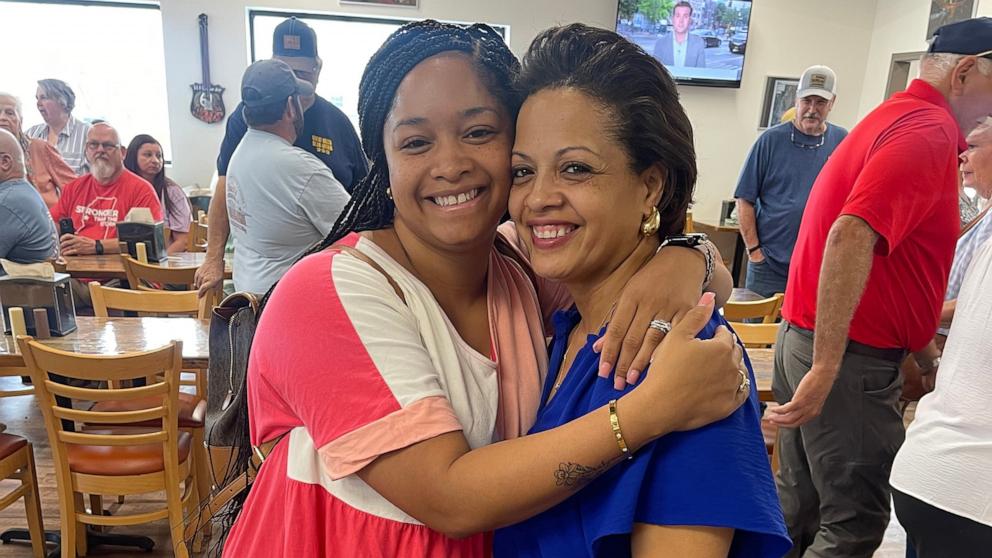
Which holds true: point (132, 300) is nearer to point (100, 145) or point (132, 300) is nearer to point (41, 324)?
point (41, 324)

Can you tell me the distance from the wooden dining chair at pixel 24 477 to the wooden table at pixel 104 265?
1386 millimetres

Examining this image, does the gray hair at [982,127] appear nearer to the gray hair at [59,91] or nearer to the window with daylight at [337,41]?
the window with daylight at [337,41]

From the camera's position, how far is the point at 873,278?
6.02 feet

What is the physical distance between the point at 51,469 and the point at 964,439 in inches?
147

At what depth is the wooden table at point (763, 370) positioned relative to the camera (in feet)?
7.68

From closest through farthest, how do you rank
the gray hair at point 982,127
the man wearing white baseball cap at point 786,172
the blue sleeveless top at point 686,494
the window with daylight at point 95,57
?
the blue sleeveless top at point 686,494, the gray hair at point 982,127, the man wearing white baseball cap at point 786,172, the window with daylight at point 95,57

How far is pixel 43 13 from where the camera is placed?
20.6ft

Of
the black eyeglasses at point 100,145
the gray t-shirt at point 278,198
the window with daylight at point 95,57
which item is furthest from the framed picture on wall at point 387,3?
the gray t-shirt at point 278,198

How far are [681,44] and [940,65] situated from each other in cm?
500

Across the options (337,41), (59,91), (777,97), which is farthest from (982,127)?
(59,91)

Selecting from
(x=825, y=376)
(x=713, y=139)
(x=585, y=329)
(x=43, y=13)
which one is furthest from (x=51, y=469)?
(x=713, y=139)

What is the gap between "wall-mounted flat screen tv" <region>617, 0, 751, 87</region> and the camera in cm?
632

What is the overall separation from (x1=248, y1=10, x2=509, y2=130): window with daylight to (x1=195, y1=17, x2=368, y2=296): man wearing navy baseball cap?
10.3ft

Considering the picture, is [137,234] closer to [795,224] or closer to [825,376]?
[825,376]
